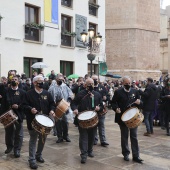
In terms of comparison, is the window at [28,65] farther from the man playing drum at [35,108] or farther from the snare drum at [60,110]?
the man playing drum at [35,108]

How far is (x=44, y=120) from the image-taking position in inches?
258

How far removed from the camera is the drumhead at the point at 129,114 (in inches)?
275

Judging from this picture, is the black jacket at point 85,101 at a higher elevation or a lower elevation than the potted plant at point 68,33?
lower

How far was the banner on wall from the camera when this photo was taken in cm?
1965

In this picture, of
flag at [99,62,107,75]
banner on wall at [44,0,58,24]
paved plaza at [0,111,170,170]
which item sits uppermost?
banner on wall at [44,0,58,24]

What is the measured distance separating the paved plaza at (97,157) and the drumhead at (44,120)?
0.94 meters

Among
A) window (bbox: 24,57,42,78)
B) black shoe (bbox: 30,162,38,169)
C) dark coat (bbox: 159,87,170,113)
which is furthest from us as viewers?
window (bbox: 24,57,42,78)

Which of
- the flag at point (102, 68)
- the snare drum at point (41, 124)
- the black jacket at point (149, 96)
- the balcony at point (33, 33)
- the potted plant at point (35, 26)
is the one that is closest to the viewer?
the snare drum at point (41, 124)

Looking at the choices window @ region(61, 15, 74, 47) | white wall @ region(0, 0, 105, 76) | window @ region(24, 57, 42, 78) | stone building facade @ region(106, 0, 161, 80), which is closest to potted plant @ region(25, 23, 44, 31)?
white wall @ region(0, 0, 105, 76)

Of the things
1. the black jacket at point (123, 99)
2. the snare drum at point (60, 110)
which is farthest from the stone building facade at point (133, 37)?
the black jacket at point (123, 99)

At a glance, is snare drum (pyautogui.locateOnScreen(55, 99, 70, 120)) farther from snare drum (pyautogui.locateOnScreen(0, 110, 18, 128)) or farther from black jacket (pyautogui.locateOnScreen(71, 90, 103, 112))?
snare drum (pyautogui.locateOnScreen(0, 110, 18, 128))

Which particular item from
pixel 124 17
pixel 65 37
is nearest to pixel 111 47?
pixel 124 17

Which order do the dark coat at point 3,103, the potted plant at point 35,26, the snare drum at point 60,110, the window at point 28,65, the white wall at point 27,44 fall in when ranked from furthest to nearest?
the window at point 28,65, the potted plant at point 35,26, the white wall at point 27,44, the snare drum at point 60,110, the dark coat at point 3,103

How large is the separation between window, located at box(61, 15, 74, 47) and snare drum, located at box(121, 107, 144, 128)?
47.6 ft
